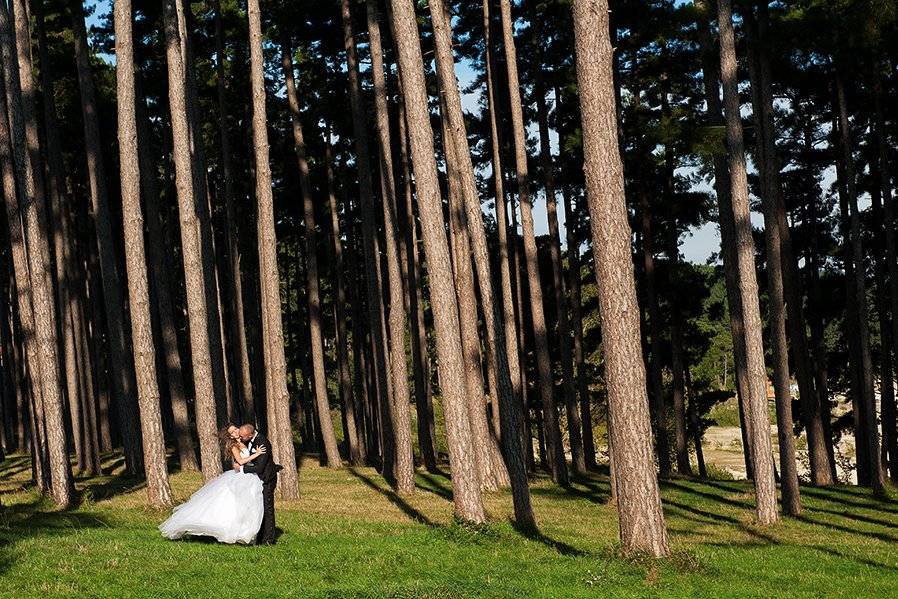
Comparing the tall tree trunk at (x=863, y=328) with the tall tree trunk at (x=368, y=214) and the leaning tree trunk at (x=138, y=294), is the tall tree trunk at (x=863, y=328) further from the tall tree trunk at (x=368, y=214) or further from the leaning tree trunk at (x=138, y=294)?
the leaning tree trunk at (x=138, y=294)

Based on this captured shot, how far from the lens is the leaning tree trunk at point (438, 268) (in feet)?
55.0

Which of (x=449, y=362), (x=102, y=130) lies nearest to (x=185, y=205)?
(x=449, y=362)

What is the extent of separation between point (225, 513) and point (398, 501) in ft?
30.5

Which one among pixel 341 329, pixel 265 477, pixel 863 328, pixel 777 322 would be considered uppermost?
pixel 341 329

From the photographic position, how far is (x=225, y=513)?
14.0 meters

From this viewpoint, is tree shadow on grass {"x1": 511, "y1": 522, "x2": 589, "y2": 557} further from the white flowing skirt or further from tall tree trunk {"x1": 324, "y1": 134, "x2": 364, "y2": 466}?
tall tree trunk {"x1": 324, "y1": 134, "x2": 364, "y2": 466}

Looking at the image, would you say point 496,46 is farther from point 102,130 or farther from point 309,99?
point 102,130

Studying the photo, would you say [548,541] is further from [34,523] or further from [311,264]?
[311,264]

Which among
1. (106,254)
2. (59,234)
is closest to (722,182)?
(106,254)

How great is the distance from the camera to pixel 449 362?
16984 millimetres

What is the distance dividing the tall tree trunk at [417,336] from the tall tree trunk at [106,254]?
801 cm

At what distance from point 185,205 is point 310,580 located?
34.1ft

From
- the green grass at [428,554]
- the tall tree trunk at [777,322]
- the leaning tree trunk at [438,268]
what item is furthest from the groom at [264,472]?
the tall tree trunk at [777,322]

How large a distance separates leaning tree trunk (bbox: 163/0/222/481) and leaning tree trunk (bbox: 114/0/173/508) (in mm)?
816
